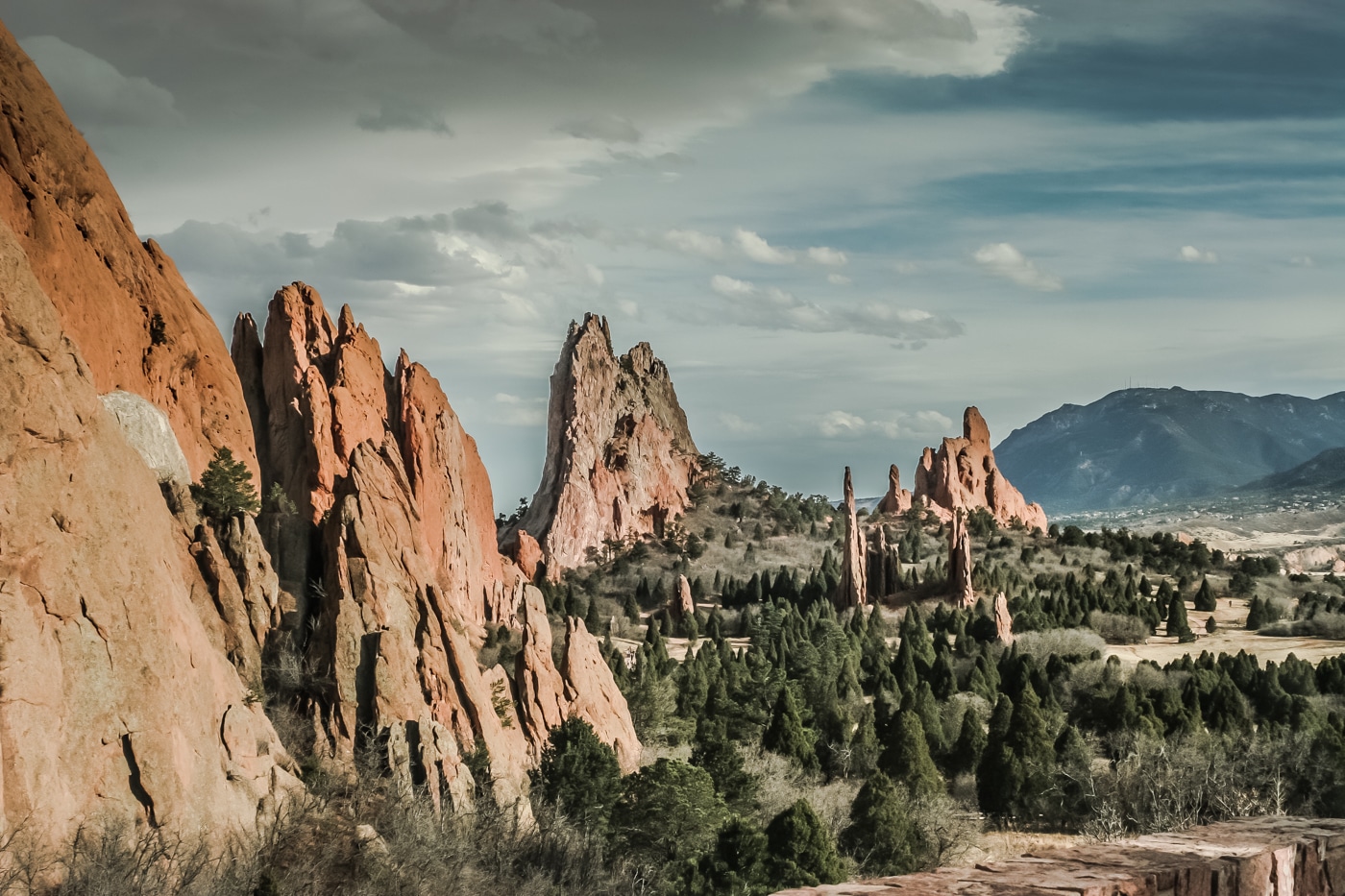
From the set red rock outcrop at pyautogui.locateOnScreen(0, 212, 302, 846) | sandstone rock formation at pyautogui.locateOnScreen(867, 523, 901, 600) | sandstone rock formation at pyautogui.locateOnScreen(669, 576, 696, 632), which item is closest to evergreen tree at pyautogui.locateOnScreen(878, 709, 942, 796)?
red rock outcrop at pyautogui.locateOnScreen(0, 212, 302, 846)

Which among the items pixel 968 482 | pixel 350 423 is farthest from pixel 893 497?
pixel 350 423

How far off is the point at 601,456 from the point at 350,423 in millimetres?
80507

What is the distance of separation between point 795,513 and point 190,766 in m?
120

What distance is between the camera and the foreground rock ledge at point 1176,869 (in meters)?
5.43

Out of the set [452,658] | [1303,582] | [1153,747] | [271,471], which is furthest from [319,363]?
[1303,582]

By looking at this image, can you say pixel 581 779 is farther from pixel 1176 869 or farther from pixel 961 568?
pixel 961 568

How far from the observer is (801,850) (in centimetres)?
2744

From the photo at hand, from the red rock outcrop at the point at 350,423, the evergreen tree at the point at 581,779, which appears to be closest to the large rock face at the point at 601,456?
the red rock outcrop at the point at 350,423

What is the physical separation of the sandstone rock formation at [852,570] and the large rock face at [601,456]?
30.8 meters

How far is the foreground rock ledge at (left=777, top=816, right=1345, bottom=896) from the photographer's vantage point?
543 cm

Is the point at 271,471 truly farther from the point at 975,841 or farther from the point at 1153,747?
the point at 1153,747

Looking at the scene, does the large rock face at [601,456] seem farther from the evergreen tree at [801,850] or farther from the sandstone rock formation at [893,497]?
the evergreen tree at [801,850]

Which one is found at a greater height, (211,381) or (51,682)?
(211,381)

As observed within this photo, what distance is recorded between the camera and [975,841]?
37969 millimetres
